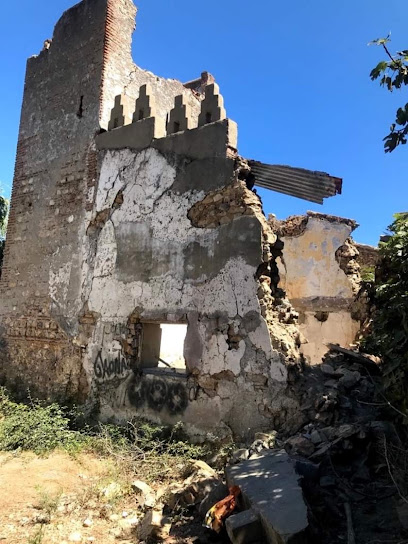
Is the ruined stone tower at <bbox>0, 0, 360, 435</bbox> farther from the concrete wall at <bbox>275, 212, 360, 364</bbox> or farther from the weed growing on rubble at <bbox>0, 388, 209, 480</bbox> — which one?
the concrete wall at <bbox>275, 212, 360, 364</bbox>

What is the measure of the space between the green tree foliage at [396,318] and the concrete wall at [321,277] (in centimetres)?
581

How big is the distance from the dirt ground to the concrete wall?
6695 millimetres

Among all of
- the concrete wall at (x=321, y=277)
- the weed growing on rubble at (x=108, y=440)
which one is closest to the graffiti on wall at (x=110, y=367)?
the weed growing on rubble at (x=108, y=440)

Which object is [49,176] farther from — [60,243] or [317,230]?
[317,230]

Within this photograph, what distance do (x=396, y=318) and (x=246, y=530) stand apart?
2.47 meters

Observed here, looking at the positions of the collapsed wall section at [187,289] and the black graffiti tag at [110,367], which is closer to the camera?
the collapsed wall section at [187,289]

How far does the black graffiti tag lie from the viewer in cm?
636

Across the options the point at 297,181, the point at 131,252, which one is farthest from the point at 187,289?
the point at 297,181

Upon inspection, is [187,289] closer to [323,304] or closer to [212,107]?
[212,107]

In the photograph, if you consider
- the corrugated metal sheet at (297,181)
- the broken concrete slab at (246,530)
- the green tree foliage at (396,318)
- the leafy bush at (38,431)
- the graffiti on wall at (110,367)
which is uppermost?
the corrugated metal sheet at (297,181)

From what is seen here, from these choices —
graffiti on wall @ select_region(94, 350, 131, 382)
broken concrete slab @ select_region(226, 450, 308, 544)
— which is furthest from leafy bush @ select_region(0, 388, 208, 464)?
broken concrete slab @ select_region(226, 450, 308, 544)

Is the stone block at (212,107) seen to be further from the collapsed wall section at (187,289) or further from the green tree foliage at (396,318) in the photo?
the green tree foliage at (396,318)

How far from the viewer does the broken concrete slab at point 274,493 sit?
9.38 feet

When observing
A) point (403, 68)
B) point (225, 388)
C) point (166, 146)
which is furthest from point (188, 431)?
point (403, 68)
